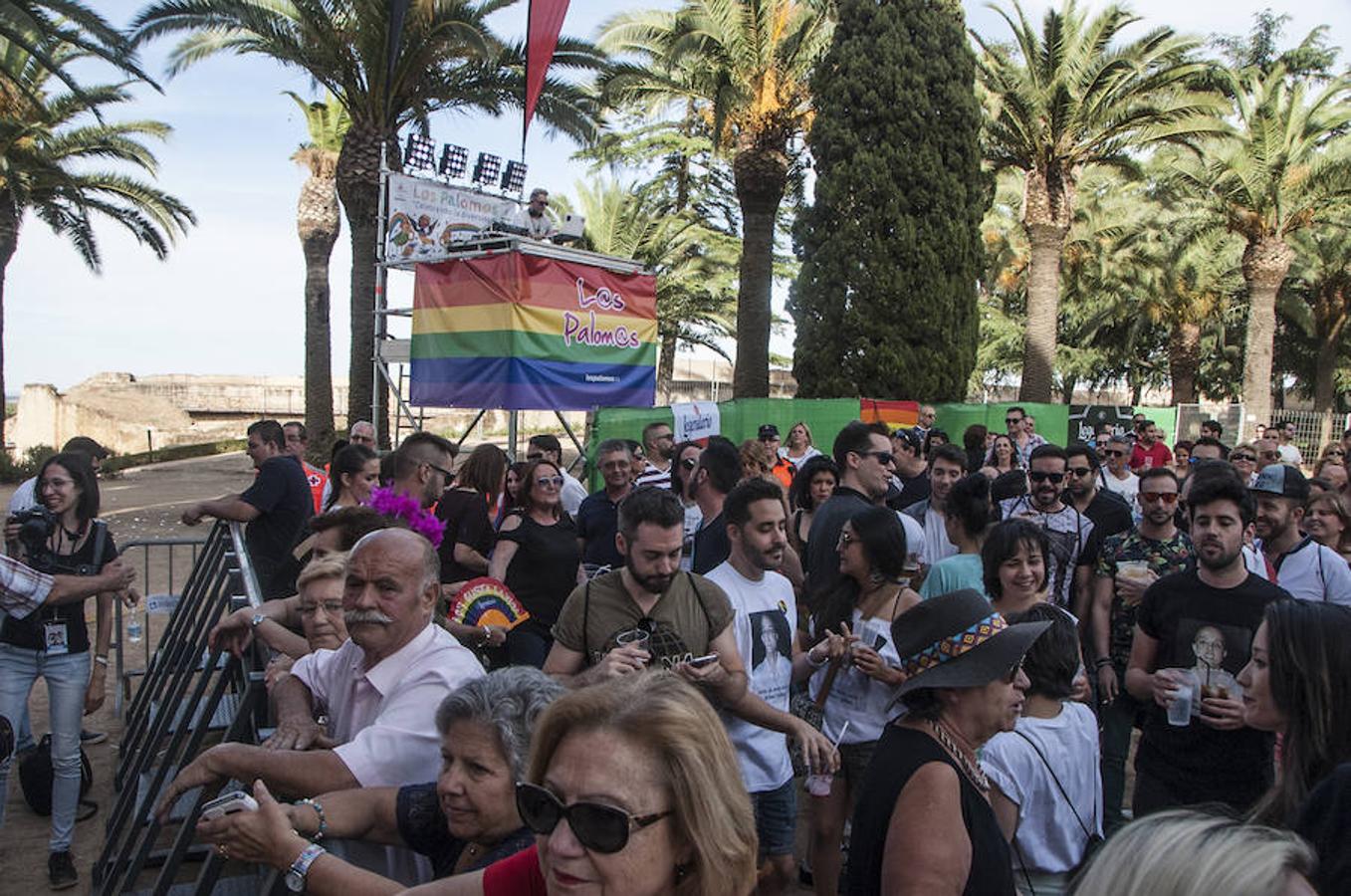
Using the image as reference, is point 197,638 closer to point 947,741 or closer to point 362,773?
point 362,773

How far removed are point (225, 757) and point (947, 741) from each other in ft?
5.69

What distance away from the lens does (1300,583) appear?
192 inches

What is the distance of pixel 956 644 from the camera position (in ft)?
8.11

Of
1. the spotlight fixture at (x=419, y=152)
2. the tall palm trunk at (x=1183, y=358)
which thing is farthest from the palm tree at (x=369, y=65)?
the tall palm trunk at (x=1183, y=358)

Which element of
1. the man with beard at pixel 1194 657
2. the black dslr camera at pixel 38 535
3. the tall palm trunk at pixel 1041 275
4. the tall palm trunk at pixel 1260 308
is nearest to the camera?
the man with beard at pixel 1194 657

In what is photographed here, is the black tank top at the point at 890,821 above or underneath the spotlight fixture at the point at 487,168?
underneath

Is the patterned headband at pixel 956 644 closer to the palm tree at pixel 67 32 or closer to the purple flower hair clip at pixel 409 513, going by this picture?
the purple flower hair clip at pixel 409 513

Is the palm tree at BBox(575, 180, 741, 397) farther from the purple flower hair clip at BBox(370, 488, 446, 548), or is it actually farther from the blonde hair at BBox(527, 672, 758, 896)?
the blonde hair at BBox(527, 672, 758, 896)

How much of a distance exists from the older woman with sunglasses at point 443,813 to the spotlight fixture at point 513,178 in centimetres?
1470

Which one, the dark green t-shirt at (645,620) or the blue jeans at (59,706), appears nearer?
the dark green t-shirt at (645,620)

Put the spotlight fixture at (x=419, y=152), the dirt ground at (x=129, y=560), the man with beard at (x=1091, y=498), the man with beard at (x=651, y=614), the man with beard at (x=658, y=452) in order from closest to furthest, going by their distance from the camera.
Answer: the man with beard at (x=651, y=614) → the dirt ground at (x=129, y=560) → the man with beard at (x=1091, y=498) → the man with beard at (x=658, y=452) → the spotlight fixture at (x=419, y=152)

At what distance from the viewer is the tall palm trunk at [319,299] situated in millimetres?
20438

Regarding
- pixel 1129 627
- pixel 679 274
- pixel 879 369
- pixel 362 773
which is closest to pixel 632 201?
pixel 679 274

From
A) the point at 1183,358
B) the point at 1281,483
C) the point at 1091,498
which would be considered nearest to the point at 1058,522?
the point at 1091,498
